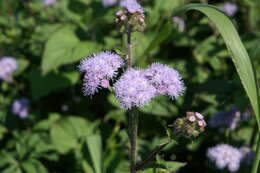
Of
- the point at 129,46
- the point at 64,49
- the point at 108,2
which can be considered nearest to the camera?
the point at 129,46

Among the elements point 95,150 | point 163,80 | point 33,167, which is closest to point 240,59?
point 163,80

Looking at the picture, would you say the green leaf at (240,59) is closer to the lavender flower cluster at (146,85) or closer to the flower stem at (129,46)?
the lavender flower cluster at (146,85)

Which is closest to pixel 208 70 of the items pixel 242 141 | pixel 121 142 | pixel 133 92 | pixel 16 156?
pixel 242 141

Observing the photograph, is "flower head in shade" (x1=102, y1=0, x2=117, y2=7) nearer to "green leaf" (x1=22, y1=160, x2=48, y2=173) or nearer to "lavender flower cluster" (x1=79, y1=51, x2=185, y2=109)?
"green leaf" (x1=22, y1=160, x2=48, y2=173)

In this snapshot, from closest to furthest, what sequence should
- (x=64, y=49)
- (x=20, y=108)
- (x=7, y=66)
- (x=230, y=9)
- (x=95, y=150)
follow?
1. (x=95, y=150)
2. (x=64, y=49)
3. (x=20, y=108)
4. (x=7, y=66)
5. (x=230, y=9)

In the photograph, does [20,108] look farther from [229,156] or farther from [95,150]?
[229,156]

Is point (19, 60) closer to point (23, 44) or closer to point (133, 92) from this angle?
point (23, 44)

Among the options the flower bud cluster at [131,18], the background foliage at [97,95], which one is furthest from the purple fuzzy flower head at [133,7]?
the background foliage at [97,95]
